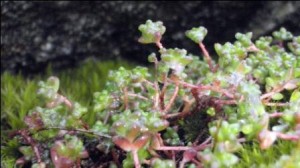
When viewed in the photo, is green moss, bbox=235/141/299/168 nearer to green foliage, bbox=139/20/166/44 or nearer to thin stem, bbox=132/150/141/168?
thin stem, bbox=132/150/141/168

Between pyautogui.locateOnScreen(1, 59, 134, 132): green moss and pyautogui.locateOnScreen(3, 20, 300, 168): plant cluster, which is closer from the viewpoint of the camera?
pyautogui.locateOnScreen(3, 20, 300, 168): plant cluster

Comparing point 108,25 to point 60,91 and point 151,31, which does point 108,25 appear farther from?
point 151,31

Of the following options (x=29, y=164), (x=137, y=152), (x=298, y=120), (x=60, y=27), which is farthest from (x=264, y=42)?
(x=60, y=27)

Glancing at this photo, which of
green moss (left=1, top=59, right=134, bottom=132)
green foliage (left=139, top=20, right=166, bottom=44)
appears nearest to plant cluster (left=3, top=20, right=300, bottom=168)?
green foliage (left=139, top=20, right=166, bottom=44)

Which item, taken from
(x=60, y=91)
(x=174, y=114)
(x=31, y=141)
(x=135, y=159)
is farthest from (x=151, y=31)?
(x=60, y=91)

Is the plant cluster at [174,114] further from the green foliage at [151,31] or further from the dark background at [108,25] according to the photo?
the dark background at [108,25]

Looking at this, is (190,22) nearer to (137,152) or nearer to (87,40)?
(87,40)
